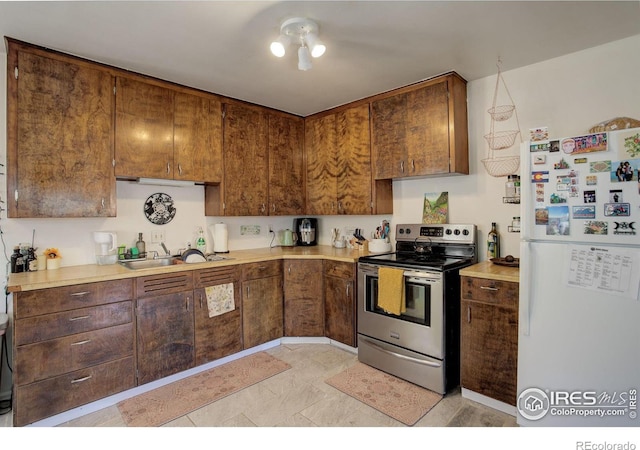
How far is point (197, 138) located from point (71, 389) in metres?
2.05

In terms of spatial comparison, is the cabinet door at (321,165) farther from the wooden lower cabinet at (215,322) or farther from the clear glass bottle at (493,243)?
the clear glass bottle at (493,243)

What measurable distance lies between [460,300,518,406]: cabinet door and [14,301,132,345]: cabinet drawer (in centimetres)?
233

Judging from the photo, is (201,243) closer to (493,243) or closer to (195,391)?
(195,391)

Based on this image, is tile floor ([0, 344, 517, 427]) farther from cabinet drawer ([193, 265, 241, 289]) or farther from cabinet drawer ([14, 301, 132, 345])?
cabinet drawer ([193, 265, 241, 289])

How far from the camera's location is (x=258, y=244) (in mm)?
3801

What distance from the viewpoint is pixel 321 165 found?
3674 millimetres

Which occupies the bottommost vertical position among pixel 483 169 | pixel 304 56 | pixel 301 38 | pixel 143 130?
pixel 483 169

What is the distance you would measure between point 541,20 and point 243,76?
6.76ft

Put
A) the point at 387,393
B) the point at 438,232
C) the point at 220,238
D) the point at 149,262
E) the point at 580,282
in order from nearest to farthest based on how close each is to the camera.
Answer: the point at 580,282 → the point at 387,393 → the point at 149,262 → the point at 438,232 → the point at 220,238

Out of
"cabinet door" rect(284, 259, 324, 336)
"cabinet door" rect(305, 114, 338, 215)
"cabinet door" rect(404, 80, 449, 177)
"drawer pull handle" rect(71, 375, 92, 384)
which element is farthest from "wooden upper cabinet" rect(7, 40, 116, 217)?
"cabinet door" rect(404, 80, 449, 177)

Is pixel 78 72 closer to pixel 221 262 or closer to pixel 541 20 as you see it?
pixel 221 262

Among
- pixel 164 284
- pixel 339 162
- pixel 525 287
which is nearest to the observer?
pixel 525 287

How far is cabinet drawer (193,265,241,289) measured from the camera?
269 centimetres

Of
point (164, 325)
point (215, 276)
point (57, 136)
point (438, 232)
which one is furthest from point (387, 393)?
point (57, 136)
